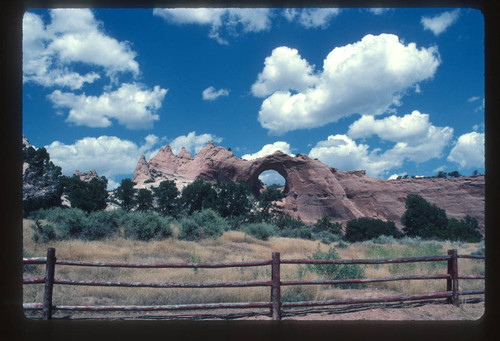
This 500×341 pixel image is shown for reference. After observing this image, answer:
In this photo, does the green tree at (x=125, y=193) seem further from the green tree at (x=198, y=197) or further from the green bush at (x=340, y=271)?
the green bush at (x=340, y=271)

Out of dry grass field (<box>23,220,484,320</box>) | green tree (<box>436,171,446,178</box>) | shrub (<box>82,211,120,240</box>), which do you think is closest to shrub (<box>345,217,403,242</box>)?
dry grass field (<box>23,220,484,320</box>)

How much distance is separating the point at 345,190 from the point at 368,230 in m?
18.9

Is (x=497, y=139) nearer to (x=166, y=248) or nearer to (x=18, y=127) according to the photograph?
(x=18, y=127)

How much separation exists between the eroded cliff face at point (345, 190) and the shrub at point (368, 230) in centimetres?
960

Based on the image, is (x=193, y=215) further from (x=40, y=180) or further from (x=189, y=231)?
(x=40, y=180)

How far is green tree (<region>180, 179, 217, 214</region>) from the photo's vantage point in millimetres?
29345

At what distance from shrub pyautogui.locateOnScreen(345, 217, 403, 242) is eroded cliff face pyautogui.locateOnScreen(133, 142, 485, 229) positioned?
960 centimetres

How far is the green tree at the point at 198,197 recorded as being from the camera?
2935 cm

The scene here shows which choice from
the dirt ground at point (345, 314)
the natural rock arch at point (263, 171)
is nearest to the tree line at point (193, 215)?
the dirt ground at point (345, 314)

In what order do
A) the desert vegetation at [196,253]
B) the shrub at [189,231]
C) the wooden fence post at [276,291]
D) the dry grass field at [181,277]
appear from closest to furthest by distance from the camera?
the wooden fence post at [276,291] < the dry grass field at [181,277] < the desert vegetation at [196,253] < the shrub at [189,231]

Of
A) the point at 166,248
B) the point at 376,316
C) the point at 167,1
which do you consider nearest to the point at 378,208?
the point at 166,248

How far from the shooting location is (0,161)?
10.7 feet

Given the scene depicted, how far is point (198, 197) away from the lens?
3075 centimetres

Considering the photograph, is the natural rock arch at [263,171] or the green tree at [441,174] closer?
the natural rock arch at [263,171]
